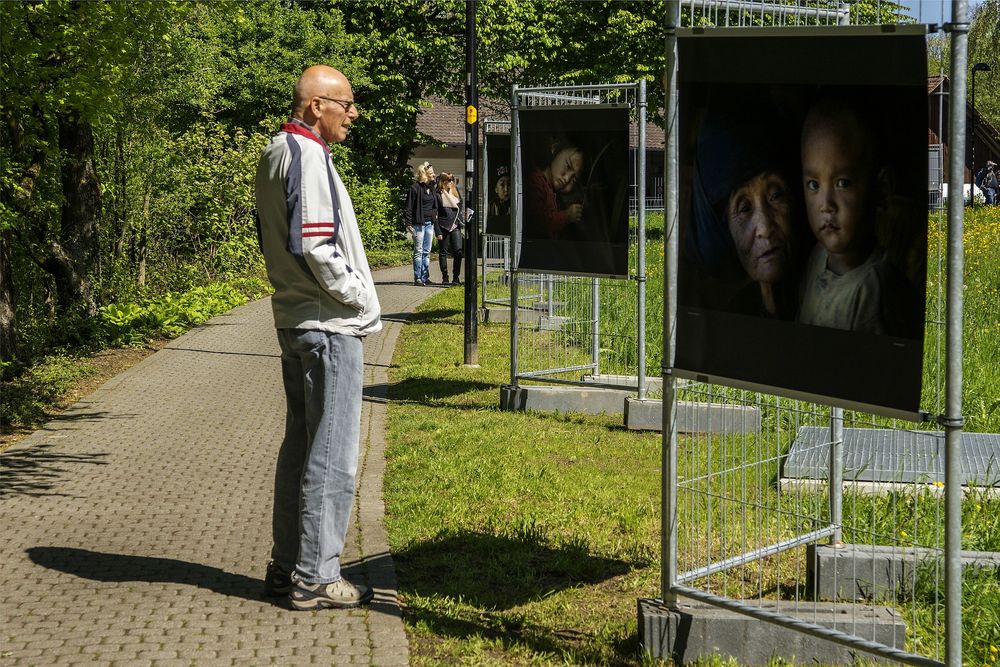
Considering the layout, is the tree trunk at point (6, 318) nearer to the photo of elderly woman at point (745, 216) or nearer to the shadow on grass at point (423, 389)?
the shadow on grass at point (423, 389)

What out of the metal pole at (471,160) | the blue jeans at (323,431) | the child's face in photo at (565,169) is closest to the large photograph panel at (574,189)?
the child's face in photo at (565,169)

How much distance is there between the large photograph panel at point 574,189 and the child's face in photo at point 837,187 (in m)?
5.66

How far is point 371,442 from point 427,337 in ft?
21.0

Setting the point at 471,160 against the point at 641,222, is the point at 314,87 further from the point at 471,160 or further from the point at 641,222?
the point at 471,160

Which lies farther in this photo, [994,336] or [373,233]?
[373,233]

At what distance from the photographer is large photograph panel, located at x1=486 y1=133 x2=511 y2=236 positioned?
16.5 m

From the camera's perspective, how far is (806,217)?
4.20 meters

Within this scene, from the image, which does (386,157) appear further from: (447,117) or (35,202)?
(35,202)

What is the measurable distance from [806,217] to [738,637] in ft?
5.10

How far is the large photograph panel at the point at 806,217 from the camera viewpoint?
3.90 metres

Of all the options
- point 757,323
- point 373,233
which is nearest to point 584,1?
→ point 373,233

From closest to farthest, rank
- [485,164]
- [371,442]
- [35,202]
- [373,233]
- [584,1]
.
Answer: [371,442] < [35,202] < [485,164] < [373,233] < [584,1]

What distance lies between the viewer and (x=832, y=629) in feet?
14.5

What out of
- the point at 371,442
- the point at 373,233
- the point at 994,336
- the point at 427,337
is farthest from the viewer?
the point at 373,233
